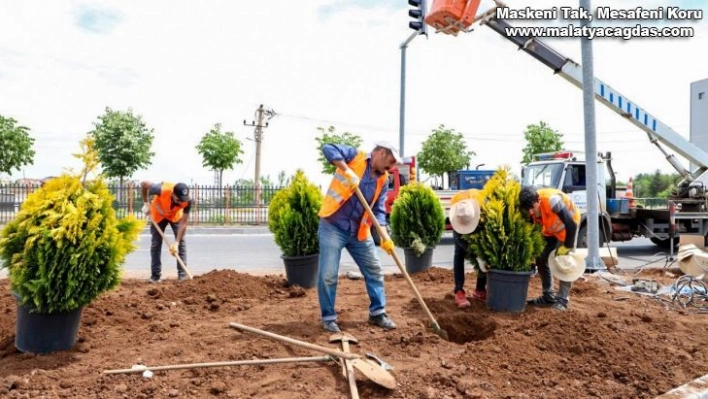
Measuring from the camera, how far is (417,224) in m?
7.68

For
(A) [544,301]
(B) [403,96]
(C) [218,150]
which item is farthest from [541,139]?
(A) [544,301]

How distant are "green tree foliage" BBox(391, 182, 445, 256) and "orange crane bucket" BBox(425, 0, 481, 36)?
12.6 feet

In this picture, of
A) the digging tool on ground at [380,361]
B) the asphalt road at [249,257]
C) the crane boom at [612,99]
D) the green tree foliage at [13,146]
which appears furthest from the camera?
the green tree foliage at [13,146]

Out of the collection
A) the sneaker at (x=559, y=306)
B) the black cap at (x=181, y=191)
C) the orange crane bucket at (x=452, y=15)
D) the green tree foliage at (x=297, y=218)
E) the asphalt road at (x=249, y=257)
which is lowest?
the asphalt road at (x=249, y=257)

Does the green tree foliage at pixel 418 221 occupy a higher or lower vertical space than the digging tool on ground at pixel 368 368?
higher

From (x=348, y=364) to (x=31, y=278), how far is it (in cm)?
231

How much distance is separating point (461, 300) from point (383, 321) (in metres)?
1.24

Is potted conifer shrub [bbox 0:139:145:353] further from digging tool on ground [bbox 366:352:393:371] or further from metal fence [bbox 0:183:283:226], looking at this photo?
metal fence [bbox 0:183:283:226]

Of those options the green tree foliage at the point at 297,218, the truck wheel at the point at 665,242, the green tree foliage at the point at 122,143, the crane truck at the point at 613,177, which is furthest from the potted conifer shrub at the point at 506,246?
the green tree foliage at the point at 122,143

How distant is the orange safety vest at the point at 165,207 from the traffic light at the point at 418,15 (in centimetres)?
658

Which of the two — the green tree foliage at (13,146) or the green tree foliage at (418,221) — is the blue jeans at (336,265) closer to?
the green tree foliage at (418,221)

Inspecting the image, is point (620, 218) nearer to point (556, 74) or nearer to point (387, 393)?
point (556, 74)

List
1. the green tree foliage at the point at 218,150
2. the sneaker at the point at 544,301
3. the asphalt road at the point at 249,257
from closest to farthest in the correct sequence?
1. the sneaker at the point at 544,301
2. the asphalt road at the point at 249,257
3. the green tree foliage at the point at 218,150

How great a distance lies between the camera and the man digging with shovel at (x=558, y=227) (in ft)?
17.0
